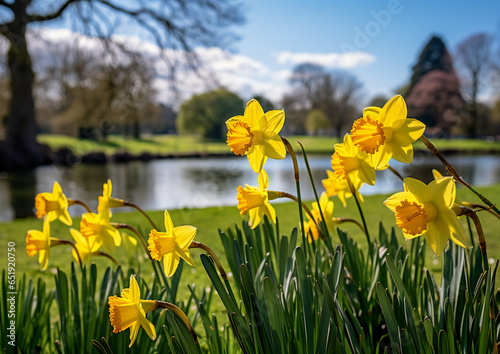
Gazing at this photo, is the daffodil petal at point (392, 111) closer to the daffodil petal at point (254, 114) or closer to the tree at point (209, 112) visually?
the daffodil petal at point (254, 114)

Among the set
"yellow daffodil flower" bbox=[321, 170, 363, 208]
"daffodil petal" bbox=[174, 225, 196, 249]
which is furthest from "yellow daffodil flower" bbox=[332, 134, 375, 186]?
"daffodil petal" bbox=[174, 225, 196, 249]

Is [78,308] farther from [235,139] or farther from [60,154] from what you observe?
[60,154]

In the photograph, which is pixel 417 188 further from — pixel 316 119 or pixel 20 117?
pixel 316 119

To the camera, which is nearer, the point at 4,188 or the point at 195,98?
the point at 4,188

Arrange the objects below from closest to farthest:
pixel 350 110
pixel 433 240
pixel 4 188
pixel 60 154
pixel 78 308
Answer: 1. pixel 433 240
2. pixel 78 308
3. pixel 4 188
4. pixel 60 154
5. pixel 350 110

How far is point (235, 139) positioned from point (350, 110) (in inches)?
682

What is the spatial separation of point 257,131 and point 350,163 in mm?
345

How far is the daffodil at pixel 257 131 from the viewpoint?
2.94 ft

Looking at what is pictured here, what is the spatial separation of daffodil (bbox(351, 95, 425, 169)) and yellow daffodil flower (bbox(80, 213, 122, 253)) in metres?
0.89

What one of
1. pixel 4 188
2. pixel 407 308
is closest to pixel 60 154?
pixel 4 188

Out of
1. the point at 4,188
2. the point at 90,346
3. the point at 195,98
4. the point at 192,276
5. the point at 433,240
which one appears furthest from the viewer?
the point at 195,98

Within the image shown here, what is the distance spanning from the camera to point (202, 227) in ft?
14.9

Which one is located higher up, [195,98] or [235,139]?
[195,98]

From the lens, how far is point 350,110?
56.8ft
